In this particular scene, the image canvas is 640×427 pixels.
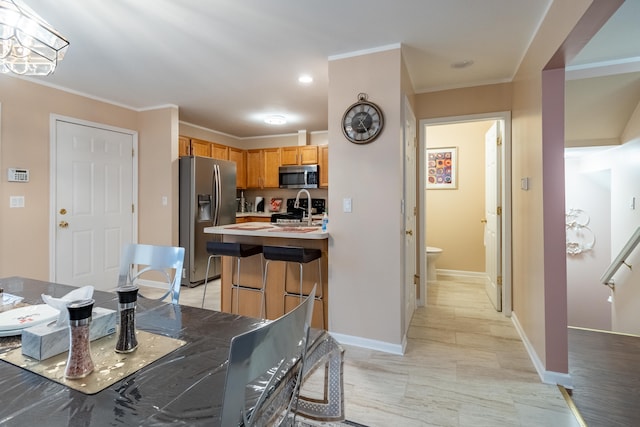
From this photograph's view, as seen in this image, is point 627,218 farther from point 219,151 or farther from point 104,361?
point 219,151

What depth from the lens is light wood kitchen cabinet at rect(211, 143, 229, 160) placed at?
5348 mm

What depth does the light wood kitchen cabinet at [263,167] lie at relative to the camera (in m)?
5.81

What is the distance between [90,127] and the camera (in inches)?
147

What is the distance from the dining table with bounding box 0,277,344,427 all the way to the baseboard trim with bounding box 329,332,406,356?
4.89 ft

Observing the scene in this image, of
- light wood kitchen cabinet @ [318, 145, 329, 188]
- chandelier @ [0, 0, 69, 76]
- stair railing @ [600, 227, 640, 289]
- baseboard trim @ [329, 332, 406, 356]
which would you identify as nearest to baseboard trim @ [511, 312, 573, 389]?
baseboard trim @ [329, 332, 406, 356]

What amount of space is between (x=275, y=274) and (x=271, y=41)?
6.53 ft

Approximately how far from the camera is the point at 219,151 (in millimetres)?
5484

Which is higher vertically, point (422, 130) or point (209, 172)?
point (422, 130)

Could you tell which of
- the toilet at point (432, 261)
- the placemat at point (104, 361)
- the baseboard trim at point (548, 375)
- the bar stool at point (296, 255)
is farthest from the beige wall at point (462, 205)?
the placemat at point (104, 361)

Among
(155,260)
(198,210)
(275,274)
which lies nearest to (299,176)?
(198,210)

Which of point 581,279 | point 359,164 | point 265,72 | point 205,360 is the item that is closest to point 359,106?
point 359,164

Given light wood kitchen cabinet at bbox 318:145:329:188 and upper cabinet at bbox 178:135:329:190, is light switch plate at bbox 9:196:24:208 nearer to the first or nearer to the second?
upper cabinet at bbox 178:135:329:190

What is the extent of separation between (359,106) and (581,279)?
443 cm

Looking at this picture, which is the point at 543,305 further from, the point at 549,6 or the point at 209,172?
the point at 209,172
